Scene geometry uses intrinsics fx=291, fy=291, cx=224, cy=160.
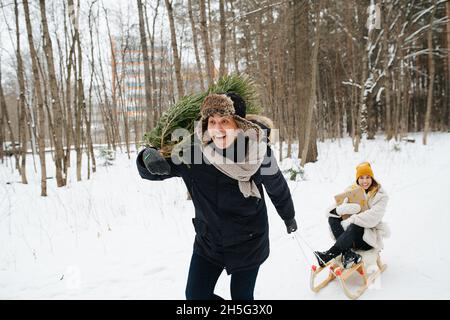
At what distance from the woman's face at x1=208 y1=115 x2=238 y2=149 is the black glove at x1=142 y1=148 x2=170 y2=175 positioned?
338 millimetres

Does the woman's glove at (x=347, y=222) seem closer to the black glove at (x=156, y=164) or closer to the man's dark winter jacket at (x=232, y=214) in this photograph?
the man's dark winter jacket at (x=232, y=214)

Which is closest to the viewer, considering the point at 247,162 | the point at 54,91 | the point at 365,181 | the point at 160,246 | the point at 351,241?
the point at 247,162

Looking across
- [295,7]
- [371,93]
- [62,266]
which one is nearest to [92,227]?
[62,266]

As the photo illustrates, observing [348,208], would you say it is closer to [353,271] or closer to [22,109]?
[353,271]

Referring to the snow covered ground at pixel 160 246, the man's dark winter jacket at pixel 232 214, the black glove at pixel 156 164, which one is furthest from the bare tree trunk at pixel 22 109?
the man's dark winter jacket at pixel 232 214

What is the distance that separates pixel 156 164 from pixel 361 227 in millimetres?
2333

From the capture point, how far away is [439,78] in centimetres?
2244

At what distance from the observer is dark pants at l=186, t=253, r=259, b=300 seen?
5.90 ft

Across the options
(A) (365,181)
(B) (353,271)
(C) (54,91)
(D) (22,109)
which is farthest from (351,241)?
(D) (22,109)

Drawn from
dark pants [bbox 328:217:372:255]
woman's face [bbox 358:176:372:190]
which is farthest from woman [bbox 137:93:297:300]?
woman's face [bbox 358:176:372:190]

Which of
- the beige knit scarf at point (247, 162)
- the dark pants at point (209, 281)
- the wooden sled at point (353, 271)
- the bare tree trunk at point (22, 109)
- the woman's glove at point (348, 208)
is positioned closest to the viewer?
the beige knit scarf at point (247, 162)

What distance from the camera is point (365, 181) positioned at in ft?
10.2

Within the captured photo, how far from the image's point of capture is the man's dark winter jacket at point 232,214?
1.74 meters

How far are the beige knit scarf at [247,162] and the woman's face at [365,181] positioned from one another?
1838 mm
